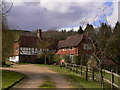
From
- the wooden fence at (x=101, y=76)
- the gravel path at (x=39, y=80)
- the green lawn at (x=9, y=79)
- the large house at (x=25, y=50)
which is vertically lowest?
the gravel path at (x=39, y=80)

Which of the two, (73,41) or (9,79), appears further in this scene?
(73,41)

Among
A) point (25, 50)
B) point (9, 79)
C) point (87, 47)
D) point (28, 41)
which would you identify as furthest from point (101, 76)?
point (28, 41)

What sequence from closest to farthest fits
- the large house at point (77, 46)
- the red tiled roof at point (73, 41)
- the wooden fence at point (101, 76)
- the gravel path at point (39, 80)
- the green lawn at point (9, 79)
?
the wooden fence at point (101, 76), the green lawn at point (9, 79), the gravel path at point (39, 80), the large house at point (77, 46), the red tiled roof at point (73, 41)

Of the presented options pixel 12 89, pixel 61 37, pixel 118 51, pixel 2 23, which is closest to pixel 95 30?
pixel 12 89

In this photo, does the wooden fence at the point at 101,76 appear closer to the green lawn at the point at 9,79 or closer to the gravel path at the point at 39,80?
the gravel path at the point at 39,80

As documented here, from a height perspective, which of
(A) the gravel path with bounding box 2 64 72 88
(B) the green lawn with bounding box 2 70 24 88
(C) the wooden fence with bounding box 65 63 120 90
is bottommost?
(A) the gravel path with bounding box 2 64 72 88

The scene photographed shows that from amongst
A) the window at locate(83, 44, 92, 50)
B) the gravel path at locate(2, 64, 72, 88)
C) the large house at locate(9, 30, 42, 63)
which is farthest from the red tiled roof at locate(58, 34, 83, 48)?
the gravel path at locate(2, 64, 72, 88)

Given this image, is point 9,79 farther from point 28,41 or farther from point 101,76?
point 28,41

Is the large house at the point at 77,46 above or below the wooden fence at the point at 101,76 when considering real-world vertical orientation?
above

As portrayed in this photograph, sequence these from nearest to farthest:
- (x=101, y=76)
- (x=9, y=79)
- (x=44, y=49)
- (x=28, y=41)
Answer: (x=101, y=76)
(x=9, y=79)
(x=44, y=49)
(x=28, y=41)

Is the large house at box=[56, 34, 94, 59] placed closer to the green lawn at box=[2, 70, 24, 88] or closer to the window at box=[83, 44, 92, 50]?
the window at box=[83, 44, 92, 50]

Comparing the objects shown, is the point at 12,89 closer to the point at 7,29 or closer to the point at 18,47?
the point at 7,29

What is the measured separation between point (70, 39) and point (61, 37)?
24070 mm

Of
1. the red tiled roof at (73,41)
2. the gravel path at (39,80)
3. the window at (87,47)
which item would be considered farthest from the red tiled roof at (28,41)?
the gravel path at (39,80)
